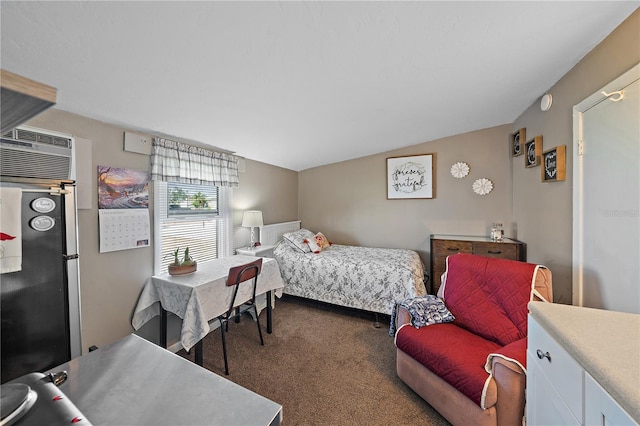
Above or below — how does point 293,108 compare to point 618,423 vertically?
above

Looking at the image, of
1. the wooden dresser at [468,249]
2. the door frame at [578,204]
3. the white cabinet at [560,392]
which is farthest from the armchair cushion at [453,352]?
the wooden dresser at [468,249]

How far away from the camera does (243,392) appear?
0.70 m

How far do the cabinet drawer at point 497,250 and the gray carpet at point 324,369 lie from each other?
144cm

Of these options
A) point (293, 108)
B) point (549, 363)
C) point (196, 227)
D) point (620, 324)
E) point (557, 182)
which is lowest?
point (549, 363)

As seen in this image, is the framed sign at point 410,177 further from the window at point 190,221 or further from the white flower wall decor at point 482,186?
the window at point 190,221

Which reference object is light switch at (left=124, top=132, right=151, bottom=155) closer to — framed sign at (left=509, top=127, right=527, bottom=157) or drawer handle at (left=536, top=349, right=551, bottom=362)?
drawer handle at (left=536, top=349, right=551, bottom=362)

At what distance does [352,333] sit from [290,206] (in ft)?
8.18

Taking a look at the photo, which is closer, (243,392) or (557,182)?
(243,392)

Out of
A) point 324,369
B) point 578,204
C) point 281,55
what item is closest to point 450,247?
point 578,204

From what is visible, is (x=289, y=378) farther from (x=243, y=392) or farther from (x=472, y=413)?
(x=243, y=392)

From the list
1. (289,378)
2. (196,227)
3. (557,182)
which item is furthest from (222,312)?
(557,182)

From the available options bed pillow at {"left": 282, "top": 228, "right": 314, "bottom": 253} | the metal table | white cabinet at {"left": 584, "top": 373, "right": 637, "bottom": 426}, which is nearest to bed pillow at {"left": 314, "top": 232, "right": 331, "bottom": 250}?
bed pillow at {"left": 282, "top": 228, "right": 314, "bottom": 253}

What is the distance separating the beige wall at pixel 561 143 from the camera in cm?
140

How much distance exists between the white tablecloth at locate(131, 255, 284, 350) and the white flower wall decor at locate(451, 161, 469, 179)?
3.19 meters
